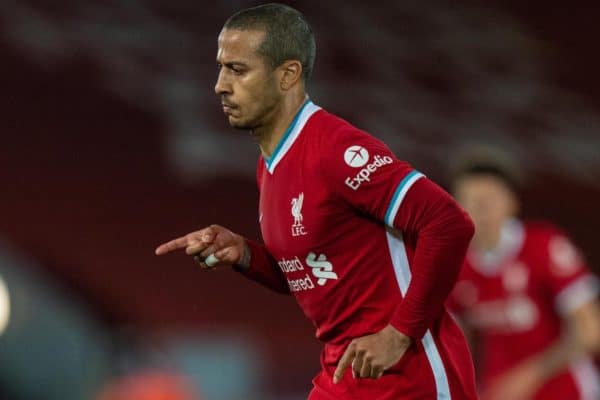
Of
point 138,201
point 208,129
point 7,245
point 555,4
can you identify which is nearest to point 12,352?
point 7,245

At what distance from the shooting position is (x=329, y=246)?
10.9 feet

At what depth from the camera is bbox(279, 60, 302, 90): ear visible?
3471 millimetres

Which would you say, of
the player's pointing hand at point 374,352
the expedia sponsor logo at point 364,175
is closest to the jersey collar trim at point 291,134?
the expedia sponsor logo at point 364,175

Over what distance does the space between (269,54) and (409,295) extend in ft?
2.65

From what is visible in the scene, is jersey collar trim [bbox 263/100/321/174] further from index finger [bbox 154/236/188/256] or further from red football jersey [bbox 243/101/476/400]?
index finger [bbox 154/236/188/256]

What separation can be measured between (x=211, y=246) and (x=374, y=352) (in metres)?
0.63

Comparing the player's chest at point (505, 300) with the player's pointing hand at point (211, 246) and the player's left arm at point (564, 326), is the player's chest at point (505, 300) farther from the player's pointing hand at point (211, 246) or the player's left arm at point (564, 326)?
the player's pointing hand at point (211, 246)

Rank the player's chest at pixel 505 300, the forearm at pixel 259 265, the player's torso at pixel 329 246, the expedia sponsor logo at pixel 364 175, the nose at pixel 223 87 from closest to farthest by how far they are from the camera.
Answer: the expedia sponsor logo at pixel 364 175, the player's torso at pixel 329 246, the nose at pixel 223 87, the forearm at pixel 259 265, the player's chest at pixel 505 300

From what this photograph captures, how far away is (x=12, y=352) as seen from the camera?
7.34 metres

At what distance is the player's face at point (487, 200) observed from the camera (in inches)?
225

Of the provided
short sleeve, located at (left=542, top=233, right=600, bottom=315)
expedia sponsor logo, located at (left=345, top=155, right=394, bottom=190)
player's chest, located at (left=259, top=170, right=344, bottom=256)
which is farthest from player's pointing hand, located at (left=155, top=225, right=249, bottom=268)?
short sleeve, located at (left=542, top=233, right=600, bottom=315)

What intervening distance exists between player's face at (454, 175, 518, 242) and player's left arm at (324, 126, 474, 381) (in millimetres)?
2526

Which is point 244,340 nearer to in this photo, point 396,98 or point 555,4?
point 396,98

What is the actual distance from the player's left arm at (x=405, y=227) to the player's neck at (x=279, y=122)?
0.30 m
